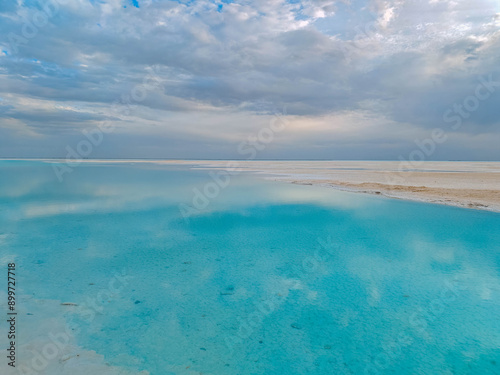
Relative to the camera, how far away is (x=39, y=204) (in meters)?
20.5

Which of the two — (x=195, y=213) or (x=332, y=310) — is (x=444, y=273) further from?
(x=195, y=213)

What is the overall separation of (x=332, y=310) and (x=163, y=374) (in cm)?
407

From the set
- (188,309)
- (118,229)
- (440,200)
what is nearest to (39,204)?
(118,229)

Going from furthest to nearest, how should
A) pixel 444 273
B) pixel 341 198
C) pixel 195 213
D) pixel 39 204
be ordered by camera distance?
pixel 341 198 → pixel 39 204 → pixel 195 213 → pixel 444 273

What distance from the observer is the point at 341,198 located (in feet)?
81.7

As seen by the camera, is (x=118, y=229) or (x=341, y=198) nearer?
(x=118, y=229)

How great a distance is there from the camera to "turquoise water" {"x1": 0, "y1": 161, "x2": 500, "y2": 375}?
5.50 m

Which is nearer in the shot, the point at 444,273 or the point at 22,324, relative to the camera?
the point at 22,324

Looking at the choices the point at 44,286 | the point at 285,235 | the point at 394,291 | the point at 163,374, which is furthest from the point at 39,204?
the point at 394,291

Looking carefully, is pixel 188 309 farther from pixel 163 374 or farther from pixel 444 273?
pixel 444 273

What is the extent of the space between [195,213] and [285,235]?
6.94 meters

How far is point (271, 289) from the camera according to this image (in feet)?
27.1

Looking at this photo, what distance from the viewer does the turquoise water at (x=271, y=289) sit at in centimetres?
550

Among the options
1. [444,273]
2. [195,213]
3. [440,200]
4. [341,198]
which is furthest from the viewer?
[341,198]
